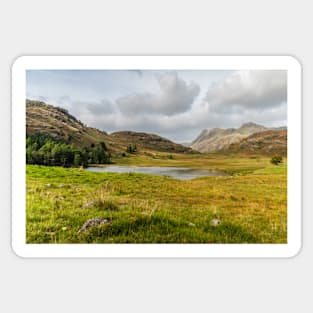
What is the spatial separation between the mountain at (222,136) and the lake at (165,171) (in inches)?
9.3

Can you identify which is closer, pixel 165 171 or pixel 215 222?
pixel 215 222

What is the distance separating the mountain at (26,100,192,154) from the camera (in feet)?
8.24

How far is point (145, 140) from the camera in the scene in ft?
8.63

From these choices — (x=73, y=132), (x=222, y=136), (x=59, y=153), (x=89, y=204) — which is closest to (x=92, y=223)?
(x=89, y=204)

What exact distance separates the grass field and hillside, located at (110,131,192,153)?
0.08m

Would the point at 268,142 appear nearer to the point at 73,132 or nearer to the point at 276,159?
the point at 276,159

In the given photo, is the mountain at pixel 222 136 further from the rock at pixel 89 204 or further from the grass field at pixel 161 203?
Result: the rock at pixel 89 204

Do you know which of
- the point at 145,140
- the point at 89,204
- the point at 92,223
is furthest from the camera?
the point at 145,140

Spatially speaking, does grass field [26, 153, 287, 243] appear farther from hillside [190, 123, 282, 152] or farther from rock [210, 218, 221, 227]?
hillside [190, 123, 282, 152]

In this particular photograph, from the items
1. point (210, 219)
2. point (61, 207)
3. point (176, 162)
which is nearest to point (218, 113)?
point (176, 162)

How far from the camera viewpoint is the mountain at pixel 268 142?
8.33ft

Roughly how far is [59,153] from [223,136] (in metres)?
1.68

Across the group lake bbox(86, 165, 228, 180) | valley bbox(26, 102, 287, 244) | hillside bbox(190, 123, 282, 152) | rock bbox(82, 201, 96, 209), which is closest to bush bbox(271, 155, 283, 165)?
valley bbox(26, 102, 287, 244)
